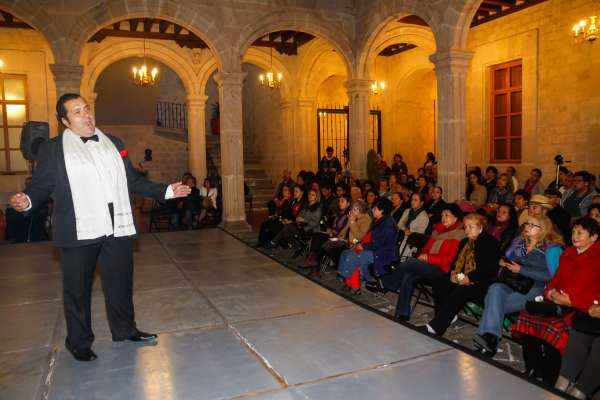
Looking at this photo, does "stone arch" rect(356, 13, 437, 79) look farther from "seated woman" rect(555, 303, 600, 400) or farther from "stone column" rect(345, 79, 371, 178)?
"seated woman" rect(555, 303, 600, 400)

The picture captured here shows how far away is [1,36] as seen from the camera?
11086mm

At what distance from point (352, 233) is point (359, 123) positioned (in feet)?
17.5

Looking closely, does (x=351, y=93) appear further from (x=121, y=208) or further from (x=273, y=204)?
(x=121, y=208)

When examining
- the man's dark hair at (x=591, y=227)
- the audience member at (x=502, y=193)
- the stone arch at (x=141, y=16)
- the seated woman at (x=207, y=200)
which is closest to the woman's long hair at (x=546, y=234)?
the man's dark hair at (x=591, y=227)

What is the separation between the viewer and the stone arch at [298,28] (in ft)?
31.2

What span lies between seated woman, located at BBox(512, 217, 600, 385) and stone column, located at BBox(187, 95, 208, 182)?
11.8m

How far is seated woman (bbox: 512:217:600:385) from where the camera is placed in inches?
123

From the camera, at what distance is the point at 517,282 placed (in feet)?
11.7

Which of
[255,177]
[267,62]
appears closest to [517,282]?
[267,62]

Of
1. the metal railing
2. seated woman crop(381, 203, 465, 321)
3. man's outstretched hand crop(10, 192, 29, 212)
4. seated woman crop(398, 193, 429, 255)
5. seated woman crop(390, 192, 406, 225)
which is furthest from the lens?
the metal railing

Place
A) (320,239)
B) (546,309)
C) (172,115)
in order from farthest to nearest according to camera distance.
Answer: (172,115), (320,239), (546,309)

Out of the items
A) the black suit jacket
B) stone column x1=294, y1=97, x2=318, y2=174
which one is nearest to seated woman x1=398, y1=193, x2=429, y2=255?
the black suit jacket

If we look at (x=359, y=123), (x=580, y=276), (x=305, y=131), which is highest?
(x=305, y=131)

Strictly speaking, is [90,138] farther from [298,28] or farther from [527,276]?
[298,28]
